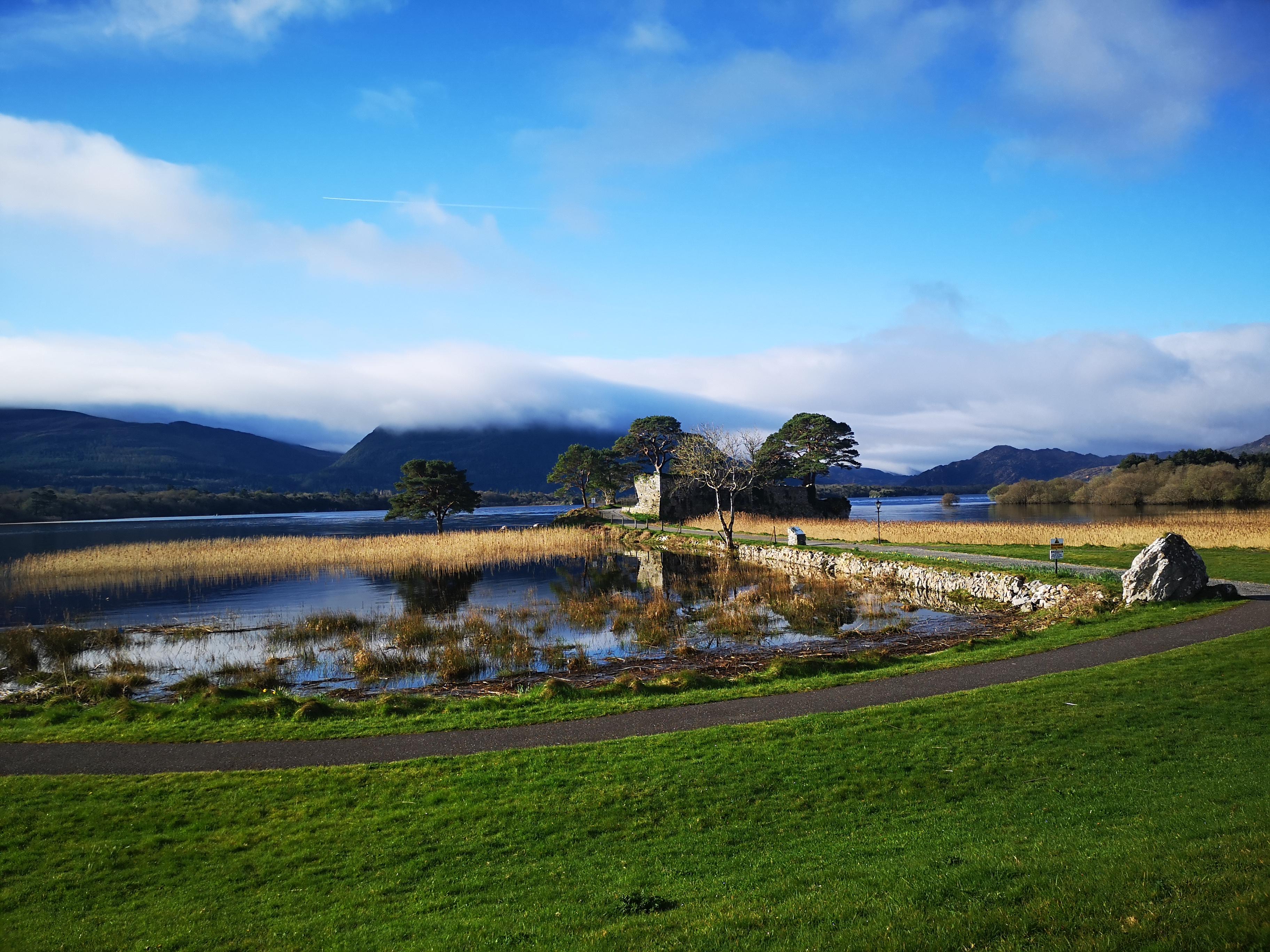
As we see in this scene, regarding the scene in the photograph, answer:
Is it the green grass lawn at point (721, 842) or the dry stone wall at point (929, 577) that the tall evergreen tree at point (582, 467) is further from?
the green grass lawn at point (721, 842)

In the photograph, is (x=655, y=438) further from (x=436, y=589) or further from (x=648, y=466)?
(x=436, y=589)

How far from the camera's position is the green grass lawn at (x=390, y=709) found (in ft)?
35.7

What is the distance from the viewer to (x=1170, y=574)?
17.5 meters

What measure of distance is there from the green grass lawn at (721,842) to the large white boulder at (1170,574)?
329 inches

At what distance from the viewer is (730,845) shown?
6.63m

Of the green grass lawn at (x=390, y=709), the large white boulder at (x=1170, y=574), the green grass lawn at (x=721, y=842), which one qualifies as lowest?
the green grass lawn at (x=390, y=709)

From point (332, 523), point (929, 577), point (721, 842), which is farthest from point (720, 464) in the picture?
point (332, 523)

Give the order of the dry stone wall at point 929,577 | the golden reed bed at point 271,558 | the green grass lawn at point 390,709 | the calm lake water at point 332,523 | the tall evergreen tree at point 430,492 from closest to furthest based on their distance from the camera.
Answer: the green grass lawn at point 390,709, the dry stone wall at point 929,577, the golden reed bed at point 271,558, the tall evergreen tree at point 430,492, the calm lake water at point 332,523

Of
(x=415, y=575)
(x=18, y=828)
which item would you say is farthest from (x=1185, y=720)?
(x=415, y=575)

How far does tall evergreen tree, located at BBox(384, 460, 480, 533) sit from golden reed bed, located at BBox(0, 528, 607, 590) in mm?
3434

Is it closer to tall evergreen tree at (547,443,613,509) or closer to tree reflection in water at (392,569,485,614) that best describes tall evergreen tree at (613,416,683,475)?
tall evergreen tree at (547,443,613,509)

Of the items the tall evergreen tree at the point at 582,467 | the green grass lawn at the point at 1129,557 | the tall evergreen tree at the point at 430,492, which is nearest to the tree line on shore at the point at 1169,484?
the green grass lawn at the point at 1129,557

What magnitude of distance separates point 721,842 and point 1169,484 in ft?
270

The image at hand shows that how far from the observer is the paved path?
31.2 feet
